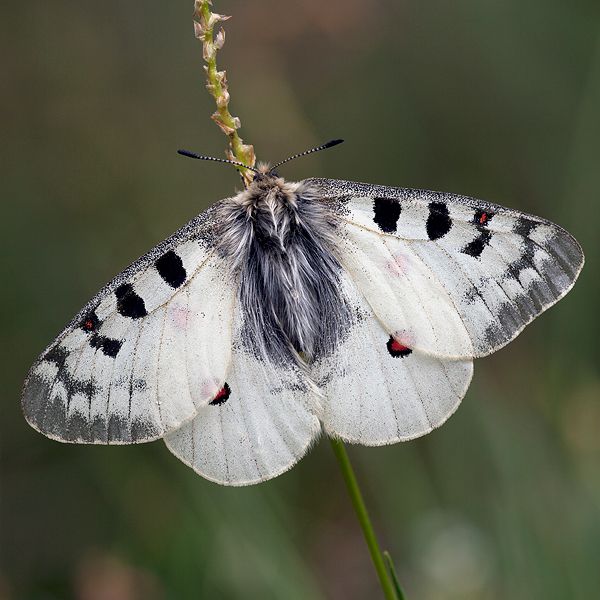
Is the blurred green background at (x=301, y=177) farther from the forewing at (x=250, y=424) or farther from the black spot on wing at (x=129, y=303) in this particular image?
the black spot on wing at (x=129, y=303)

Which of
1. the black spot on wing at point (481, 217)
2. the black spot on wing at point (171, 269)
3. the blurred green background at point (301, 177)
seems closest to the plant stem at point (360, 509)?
the black spot on wing at point (171, 269)

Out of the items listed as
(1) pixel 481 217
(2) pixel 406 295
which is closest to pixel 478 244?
(1) pixel 481 217

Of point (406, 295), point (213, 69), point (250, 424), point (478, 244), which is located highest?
point (213, 69)

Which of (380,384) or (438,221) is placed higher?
(438,221)

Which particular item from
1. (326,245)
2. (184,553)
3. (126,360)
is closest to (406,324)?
(326,245)

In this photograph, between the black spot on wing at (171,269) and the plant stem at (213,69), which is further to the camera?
the black spot on wing at (171,269)

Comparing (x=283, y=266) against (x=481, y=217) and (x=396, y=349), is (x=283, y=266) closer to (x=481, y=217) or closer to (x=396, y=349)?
(x=396, y=349)
